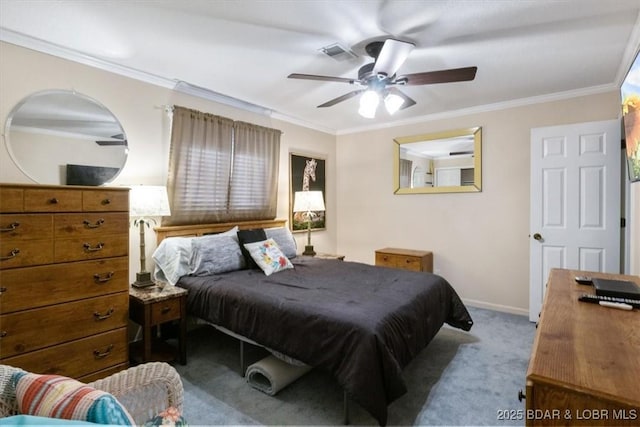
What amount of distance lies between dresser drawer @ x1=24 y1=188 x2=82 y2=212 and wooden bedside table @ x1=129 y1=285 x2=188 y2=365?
2.66 ft

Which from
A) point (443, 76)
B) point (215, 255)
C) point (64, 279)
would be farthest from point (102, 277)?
point (443, 76)

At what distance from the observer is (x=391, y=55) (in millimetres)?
2090

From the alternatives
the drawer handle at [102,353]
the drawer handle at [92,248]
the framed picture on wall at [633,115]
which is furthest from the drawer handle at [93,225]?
the framed picture on wall at [633,115]

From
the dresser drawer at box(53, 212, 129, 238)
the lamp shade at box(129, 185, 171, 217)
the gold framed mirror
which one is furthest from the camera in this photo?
the gold framed mirror

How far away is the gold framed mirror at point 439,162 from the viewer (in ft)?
13.0

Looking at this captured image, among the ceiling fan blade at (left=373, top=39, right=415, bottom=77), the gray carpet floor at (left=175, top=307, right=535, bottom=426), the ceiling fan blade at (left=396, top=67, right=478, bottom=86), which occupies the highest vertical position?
the ceiling fan blade at (left=373, top=39, right=415, bottom=77)

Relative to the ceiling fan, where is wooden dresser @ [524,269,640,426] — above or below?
below

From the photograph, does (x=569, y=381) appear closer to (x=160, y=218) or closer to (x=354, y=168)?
(x=160, y=218)

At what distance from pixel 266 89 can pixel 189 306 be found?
226 cm

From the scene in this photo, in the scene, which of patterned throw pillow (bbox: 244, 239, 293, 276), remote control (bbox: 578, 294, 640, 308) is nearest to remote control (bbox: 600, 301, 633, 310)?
remote control (bbox: 578, 294, 640, 308)

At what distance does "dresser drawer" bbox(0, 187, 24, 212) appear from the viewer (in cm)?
181

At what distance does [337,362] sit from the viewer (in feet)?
6.07

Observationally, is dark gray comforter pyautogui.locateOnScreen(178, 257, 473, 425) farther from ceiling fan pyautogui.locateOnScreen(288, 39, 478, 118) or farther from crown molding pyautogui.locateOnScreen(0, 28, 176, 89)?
crown molding pyautogui.locateOnScreen(0, 28, 176, 89)

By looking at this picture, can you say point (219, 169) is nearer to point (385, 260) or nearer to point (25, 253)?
point (25, 253)
